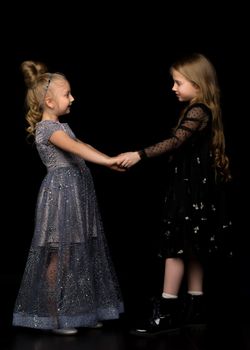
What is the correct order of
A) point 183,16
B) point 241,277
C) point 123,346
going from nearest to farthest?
point 123,346, point 241,277, point 183,16

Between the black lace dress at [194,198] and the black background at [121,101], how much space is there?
1167 mm

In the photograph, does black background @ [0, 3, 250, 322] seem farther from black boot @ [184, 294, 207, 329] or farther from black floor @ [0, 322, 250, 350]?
black floor @ [0, 322, 250, 350]

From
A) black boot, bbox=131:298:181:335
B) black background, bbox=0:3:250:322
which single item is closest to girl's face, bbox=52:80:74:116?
black boot, bbox=131:298:181:335

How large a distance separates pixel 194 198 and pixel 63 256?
1.92 feet

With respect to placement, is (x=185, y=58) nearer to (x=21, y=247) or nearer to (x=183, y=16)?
(x=183, y=16)

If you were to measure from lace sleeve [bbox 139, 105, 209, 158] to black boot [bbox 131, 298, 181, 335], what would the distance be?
605mm

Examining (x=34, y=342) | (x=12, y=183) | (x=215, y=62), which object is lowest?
(x=34, y=342)

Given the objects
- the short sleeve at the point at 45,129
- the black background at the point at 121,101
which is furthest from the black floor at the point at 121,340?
the black background at the point at 121,101

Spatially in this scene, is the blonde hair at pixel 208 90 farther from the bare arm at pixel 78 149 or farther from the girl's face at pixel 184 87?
the bare arm at pixel 78 149

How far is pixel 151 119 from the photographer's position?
5.03 m

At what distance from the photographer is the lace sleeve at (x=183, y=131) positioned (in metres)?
3.44

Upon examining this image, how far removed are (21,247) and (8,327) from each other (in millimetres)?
1623

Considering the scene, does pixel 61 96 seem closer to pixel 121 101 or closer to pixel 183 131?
pixel 183 131

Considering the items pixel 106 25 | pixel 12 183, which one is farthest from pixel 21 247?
pixel 106 25
